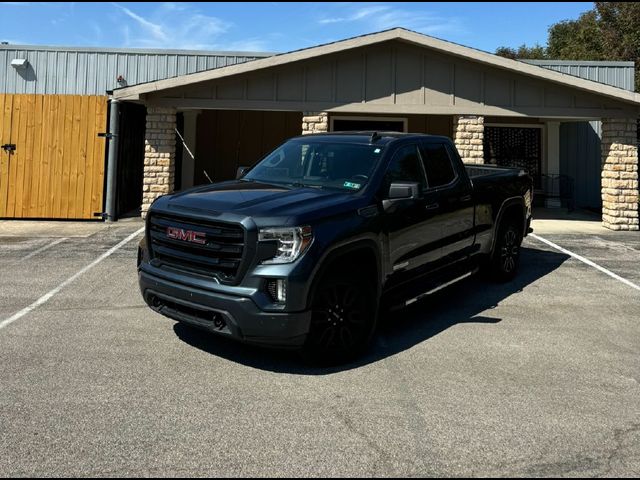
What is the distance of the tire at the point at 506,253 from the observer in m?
7.36

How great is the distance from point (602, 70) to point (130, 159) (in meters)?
13.8

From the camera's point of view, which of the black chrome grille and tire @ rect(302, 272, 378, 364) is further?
tire @ rect(302, 272, 378, 364)

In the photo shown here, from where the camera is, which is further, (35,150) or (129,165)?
(129,165)

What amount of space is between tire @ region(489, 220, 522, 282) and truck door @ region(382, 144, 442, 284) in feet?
6.29

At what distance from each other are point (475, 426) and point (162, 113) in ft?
34.9

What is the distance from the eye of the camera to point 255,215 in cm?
420

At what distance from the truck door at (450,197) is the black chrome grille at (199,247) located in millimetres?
2354

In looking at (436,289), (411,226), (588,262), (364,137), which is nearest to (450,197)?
(411,226)

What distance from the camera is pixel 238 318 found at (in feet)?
13.4

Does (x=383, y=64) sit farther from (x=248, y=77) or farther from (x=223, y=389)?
(x=223, y=389)

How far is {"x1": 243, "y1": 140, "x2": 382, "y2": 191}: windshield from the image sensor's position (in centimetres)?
519

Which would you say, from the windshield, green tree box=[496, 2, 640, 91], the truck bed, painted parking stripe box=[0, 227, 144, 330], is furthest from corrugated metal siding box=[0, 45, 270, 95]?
green tree box=[496, 2, 640, 91]

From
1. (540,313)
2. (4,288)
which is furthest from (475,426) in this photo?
(4,288)

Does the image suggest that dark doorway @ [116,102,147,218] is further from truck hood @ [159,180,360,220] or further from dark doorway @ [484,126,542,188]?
dark doorway @ [484,126,542,188]
